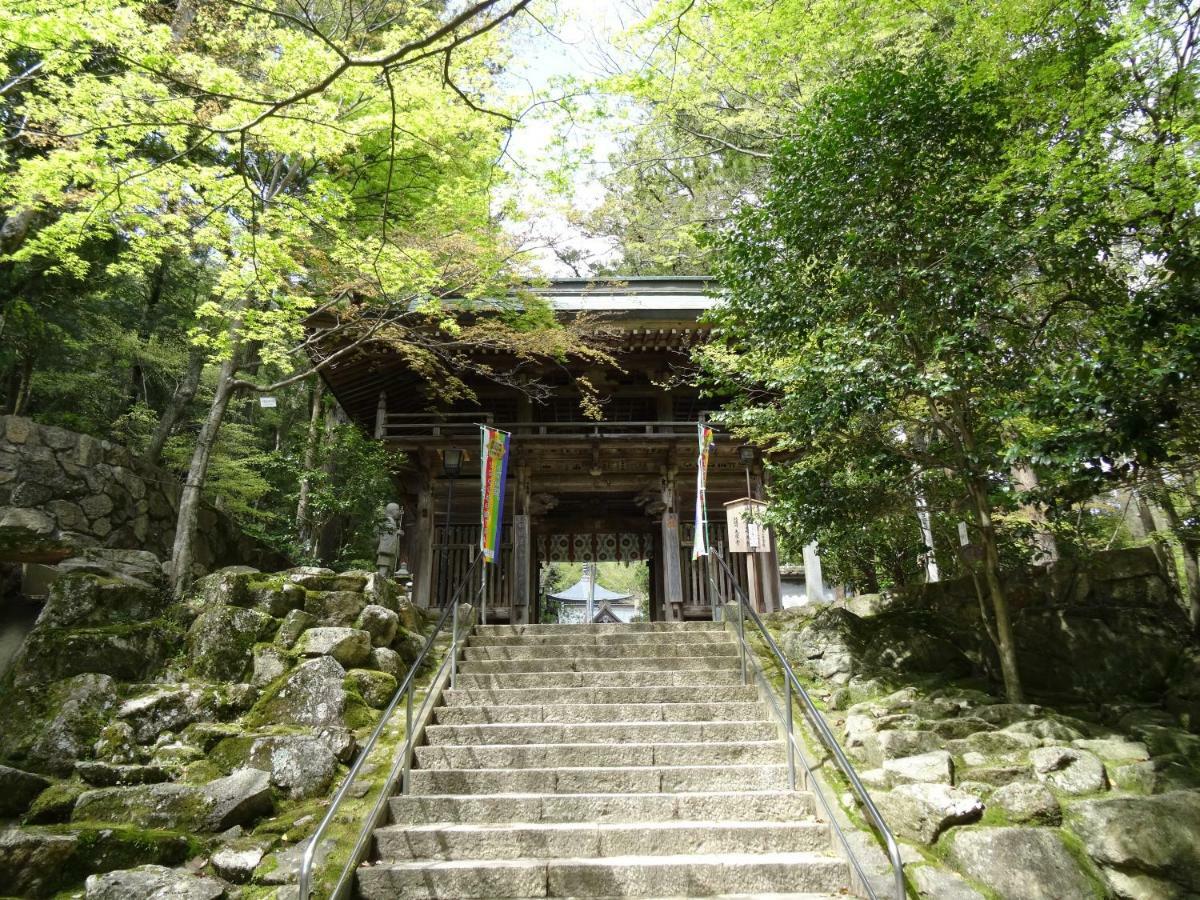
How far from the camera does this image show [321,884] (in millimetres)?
4113

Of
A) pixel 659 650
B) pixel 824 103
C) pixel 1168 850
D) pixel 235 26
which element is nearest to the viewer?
pixel 1168 850

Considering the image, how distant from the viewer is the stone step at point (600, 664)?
7355 mm

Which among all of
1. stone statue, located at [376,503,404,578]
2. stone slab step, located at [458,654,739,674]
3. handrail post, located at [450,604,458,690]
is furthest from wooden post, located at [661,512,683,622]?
handrail post, located at [450,604,458,690]

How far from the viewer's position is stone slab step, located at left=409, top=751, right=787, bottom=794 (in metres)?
5.32

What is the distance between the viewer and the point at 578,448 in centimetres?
1149

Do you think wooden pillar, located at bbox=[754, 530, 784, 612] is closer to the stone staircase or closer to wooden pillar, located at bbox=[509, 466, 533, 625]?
wooden pillar, located at bbox=[509, 466, 533, 625]

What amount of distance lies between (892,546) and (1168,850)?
5057 mm

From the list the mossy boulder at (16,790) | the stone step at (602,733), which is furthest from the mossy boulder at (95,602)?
the stone step at (602,733)

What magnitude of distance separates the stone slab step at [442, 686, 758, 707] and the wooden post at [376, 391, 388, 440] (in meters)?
5.56

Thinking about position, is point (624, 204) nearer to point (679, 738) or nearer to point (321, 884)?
point (679, 738)

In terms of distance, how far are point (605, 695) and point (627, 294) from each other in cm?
753

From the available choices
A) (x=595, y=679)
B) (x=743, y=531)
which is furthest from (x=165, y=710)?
(x=743, y=531)

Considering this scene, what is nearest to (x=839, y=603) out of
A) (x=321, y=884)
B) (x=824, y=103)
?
(x=824, y=103)

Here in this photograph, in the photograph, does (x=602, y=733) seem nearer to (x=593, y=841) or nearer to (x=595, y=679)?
(x=595, y=679)
